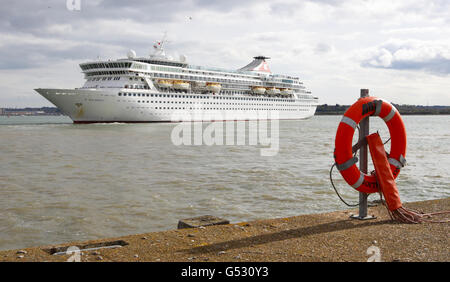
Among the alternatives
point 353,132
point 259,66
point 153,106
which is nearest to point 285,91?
point 259,66

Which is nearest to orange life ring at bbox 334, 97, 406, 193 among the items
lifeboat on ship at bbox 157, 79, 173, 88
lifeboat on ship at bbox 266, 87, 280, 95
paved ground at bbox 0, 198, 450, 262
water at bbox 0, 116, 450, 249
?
paved ground at bbox 0, 198, 450, 262

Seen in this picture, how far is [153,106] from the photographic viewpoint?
44.3 meters

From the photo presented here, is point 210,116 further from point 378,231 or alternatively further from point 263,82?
point 378,231

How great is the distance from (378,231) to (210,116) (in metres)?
48.3

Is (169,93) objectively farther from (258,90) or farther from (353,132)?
(353,132)

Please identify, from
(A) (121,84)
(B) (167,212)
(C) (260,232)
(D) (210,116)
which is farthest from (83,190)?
(D) (210,116)

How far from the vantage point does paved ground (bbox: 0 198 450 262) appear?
3654 millimetres

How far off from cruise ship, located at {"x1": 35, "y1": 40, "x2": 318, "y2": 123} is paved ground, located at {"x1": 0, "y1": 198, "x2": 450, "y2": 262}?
36741 mm

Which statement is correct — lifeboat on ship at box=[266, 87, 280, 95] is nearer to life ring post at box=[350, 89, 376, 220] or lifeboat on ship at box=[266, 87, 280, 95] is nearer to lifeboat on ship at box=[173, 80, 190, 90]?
lifeboat on ship at box=[173, 80, 190, 90]

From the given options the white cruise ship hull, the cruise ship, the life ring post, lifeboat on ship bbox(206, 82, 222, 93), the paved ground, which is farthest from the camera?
lifeboat on ship bbox(206, 82, 222, 93)

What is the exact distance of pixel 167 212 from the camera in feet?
23.3

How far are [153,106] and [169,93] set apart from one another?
10.9 ft
